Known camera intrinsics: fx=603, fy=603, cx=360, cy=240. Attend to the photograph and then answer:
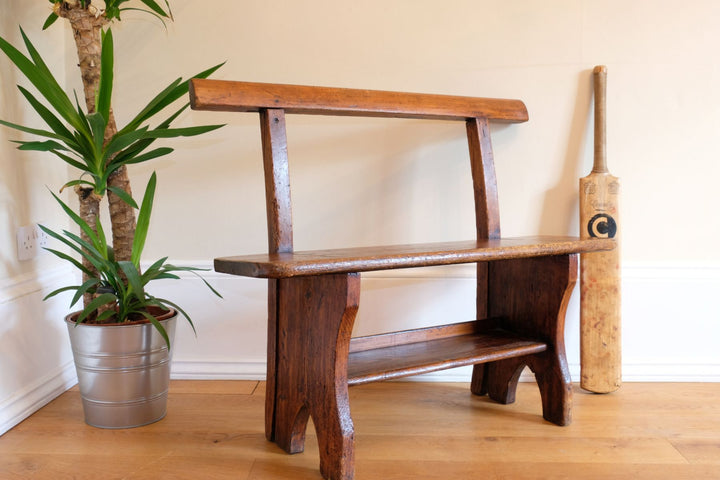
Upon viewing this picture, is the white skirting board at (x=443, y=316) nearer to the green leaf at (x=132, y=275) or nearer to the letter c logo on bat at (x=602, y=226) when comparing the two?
the letter c logo on bat at (x=602, y=226)

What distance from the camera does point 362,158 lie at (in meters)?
2.24

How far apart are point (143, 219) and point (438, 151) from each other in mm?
→ 1077

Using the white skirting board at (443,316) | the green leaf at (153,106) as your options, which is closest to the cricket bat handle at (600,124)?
the white skirting board at (443,316)

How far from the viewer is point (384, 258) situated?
143 cm

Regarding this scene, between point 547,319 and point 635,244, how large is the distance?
632 mm

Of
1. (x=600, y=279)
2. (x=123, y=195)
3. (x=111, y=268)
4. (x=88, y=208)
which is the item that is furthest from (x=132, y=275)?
(x=600, y=279)

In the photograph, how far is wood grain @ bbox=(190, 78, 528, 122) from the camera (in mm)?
1563

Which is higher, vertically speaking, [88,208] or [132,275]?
[88,208]

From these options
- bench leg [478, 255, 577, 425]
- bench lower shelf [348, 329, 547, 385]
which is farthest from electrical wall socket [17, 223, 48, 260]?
bench leg [478, 255, 577, 425]

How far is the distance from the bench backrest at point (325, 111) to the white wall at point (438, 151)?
237 mm

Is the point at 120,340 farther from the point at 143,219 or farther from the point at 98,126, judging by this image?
the point at 98,126

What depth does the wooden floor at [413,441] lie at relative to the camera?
1.53 meters

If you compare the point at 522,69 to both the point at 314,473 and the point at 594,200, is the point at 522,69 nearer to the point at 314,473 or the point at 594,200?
the point at 594,200

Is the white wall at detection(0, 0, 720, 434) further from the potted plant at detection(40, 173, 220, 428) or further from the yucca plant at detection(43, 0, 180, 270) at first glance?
the potted plant at detection(40, 173, 220, 428)
